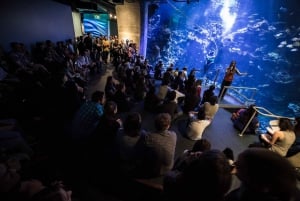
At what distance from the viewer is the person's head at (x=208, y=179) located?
0.90 metres

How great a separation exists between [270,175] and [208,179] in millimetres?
306

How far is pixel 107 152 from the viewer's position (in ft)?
6.50

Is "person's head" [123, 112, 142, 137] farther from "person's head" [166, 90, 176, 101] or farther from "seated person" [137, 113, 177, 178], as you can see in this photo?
"person's head" [166, 90, 176, 101]

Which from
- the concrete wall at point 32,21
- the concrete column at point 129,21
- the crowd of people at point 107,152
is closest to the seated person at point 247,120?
the crowd of people at point 107,152

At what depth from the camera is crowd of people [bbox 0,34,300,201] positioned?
35.7 inches

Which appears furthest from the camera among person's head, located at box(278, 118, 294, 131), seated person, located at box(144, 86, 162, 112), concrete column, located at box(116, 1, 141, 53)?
concrete column, located at box(116, 1, 141, 53)

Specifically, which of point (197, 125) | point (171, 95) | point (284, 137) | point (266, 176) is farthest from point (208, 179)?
point (171, 95)

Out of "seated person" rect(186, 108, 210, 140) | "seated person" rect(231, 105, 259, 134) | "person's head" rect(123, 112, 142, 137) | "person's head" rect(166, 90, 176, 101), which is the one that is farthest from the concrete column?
"person's head" rect(123, 112, 142, 137)

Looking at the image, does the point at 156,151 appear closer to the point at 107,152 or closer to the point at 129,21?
the point at 107,152

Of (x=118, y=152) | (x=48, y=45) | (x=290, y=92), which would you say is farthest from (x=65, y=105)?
(x=290, y=92)

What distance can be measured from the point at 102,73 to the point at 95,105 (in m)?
5.59

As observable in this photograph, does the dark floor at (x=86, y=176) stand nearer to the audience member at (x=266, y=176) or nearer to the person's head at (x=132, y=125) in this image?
the person's head at (x=132, y=125)

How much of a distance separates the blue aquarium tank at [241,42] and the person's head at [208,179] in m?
17.6

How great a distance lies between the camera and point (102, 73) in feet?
24.9
